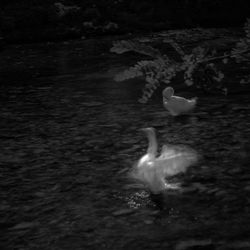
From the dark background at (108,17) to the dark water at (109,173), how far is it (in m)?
9.93

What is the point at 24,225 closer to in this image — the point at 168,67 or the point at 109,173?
the point at 109,173

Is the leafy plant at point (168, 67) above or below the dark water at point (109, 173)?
above

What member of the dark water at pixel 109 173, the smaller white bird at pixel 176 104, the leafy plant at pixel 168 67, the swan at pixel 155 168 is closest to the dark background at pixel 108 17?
the dark water at pixel 109 173

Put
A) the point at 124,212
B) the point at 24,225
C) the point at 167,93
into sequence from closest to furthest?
the point at 24,225
the point at 124,212
the point at 167,93

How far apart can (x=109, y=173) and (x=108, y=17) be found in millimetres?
17139

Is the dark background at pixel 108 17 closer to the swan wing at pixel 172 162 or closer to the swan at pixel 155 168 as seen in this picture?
the swan wing at pixel 172 162

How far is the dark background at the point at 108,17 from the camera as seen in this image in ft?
67.8

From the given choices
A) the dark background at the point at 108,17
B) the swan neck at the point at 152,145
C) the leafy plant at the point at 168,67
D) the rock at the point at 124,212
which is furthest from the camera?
the dark background at the point at 108,17

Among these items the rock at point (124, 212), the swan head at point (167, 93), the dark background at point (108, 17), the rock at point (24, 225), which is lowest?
the rock at point (24, 225)

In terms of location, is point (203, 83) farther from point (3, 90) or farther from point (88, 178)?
point (3, 90)

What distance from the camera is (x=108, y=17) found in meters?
22.2

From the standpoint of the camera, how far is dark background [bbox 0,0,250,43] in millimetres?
20656

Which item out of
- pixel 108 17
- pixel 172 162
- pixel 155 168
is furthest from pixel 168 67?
pixel 108 17

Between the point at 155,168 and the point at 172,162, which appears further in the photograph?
the point at 172,162
